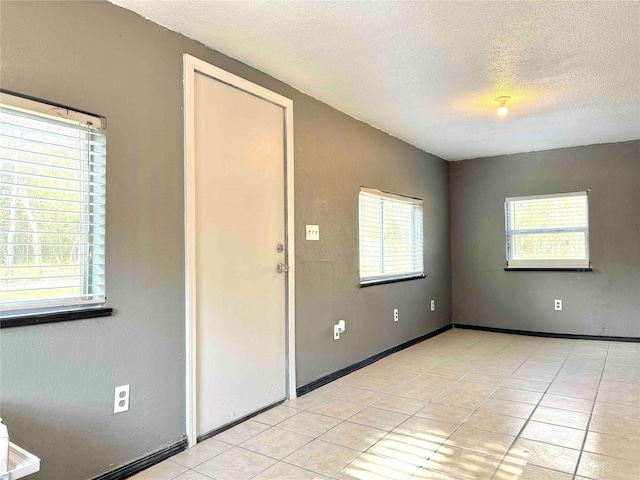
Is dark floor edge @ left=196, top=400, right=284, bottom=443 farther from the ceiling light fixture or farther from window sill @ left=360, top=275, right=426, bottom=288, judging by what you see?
the ceiling light fixture

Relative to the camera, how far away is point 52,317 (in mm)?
1811

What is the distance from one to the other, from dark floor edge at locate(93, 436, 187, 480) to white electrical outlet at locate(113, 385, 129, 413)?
0.26 meters

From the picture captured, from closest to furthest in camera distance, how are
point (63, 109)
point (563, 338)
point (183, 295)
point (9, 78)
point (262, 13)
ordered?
point (9, 78), point (63, 109), point (262, 13), point (183, 295), point (563, 338)

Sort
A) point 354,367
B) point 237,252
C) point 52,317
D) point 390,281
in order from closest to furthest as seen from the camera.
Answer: point 52,317 < point 237,252 < point 354,367 < point 390,281

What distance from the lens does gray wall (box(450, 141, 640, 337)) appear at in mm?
4820

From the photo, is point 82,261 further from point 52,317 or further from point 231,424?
point 231,424

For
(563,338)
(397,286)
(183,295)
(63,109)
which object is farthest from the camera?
(563,338)

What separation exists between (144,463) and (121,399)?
0.35 meters

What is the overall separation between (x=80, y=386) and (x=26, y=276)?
519 millimetres

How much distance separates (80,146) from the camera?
Answer: 1.95m

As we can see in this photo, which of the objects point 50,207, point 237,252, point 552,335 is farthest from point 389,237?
point 50,207

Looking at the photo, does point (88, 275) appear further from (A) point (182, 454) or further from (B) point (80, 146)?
(A) point (182, 454)

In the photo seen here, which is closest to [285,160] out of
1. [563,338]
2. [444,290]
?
[444,290]

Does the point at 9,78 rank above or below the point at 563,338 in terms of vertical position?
above
